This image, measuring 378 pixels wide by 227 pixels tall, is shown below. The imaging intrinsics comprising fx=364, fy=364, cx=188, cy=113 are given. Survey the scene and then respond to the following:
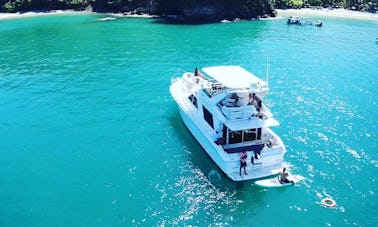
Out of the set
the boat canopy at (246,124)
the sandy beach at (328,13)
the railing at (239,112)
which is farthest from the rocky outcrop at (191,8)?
the boat canopy at (246,124)

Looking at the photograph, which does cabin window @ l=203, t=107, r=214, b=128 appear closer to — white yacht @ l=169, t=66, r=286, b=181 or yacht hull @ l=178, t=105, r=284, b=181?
white yacht @ l=169, t=66, r=286, b=181

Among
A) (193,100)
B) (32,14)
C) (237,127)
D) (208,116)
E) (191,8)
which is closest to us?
(237,127)

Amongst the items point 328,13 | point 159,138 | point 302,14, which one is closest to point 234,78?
point 159,138

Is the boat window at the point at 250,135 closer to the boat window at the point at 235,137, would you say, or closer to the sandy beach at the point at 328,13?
the boat window at the point at 235,137

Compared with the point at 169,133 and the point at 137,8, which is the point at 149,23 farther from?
the point at 169,133

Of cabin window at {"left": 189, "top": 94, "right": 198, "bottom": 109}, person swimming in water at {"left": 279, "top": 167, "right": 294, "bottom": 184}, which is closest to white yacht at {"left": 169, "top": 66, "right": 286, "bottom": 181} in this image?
person swimming in water at {"left": 279, "top": 167, "right": 294, "bottom": 184}

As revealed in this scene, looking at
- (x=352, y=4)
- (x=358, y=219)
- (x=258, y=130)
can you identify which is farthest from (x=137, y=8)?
(x=358, y=219)

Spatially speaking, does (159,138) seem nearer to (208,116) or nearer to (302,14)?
(208,116)
